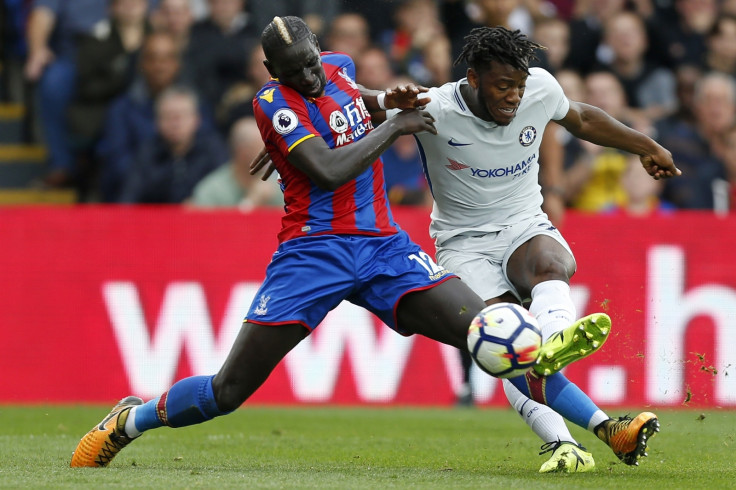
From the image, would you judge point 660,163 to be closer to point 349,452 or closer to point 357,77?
point 349,452

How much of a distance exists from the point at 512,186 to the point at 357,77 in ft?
18.5

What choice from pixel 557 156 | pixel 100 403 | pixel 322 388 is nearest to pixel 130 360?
pixel 100 403

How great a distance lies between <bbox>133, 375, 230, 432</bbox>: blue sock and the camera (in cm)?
644

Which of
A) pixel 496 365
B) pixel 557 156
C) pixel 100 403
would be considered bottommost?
pixel 100 403

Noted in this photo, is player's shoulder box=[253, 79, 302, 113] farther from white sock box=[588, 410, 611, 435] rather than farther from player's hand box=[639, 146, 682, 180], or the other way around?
white sock box=[588, 410, 611, 435]

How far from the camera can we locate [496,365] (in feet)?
19.3

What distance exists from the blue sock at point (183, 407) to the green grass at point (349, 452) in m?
0.26

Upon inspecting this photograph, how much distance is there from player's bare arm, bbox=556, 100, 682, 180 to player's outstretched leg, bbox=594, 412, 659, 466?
1.48 meters

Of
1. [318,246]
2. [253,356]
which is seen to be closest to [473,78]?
[318,246]

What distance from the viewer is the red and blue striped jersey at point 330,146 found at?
6277 mm

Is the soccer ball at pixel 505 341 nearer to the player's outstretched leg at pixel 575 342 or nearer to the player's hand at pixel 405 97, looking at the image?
the player's outstretched leg at pixel 575 342

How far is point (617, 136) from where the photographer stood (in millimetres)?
7055

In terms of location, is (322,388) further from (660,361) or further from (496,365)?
(496,365)

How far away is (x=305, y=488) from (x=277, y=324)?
986 mm
